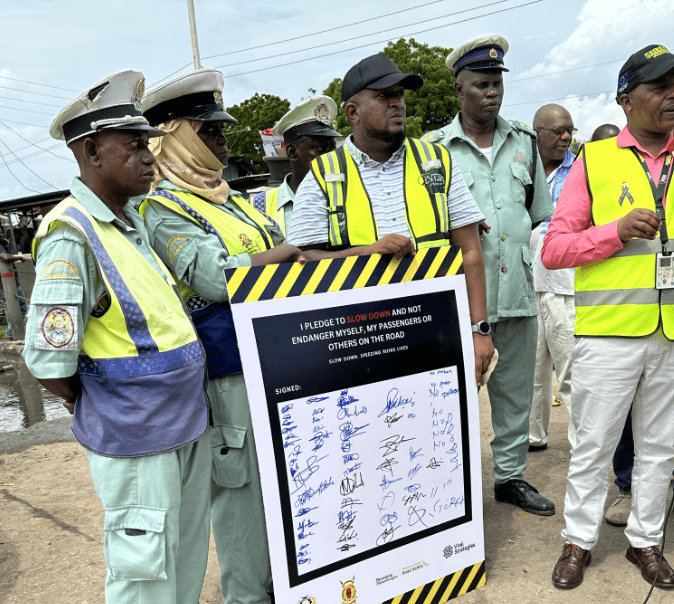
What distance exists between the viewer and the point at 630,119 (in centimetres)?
281

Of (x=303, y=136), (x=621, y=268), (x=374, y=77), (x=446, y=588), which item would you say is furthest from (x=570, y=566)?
(x=303, y=136)

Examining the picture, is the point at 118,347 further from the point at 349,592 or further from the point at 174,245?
the point at 349,592

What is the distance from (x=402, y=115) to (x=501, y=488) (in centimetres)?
232

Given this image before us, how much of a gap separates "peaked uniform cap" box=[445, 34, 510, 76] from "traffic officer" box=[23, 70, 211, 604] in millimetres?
2056

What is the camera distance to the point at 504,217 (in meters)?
3.41

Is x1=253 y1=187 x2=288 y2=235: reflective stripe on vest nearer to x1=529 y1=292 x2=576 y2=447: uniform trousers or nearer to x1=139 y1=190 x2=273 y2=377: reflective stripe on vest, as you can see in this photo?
x1=139 y1=190 x2=273 y2=377: reflective stripe on vest

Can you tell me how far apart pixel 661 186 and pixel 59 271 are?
249cm

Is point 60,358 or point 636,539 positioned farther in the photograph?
point 636,539

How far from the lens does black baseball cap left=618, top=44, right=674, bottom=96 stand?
8.56 ft

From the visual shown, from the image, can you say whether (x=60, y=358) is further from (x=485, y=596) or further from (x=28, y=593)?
(x=485, y=596)

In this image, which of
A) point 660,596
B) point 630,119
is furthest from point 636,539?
point 630,119

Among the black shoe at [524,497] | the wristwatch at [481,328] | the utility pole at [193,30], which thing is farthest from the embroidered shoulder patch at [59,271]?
the utility pole at [193,30]

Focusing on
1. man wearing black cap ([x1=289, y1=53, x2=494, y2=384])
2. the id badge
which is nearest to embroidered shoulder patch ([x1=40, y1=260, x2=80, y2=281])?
man wearing black cap ([x1=289, y1=53, x2=494, y2=384])

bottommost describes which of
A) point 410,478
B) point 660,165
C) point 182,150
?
point 410,478
